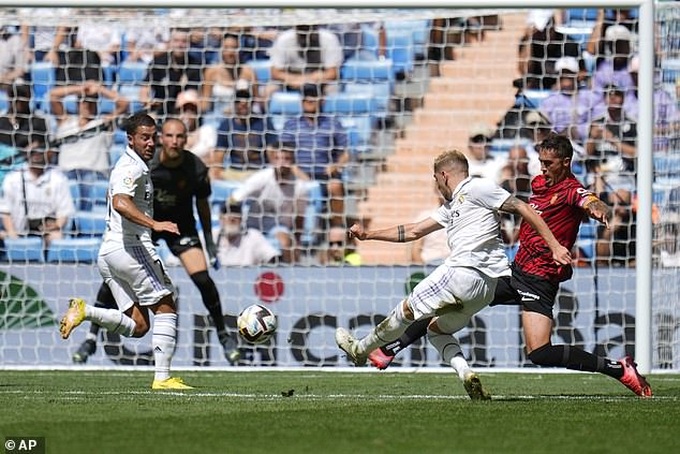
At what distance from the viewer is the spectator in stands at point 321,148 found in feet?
50.8

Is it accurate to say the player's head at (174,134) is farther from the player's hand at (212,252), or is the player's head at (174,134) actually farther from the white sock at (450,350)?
the white sock at (450,350)

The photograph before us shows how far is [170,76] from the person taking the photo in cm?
1559

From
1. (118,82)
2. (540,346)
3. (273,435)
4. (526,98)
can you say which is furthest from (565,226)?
(118,82)

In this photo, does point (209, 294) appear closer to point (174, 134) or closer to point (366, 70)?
point (174, 134)

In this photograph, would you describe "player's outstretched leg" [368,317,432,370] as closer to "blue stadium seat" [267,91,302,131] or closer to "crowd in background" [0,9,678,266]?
"crowd in background" [0,9,678,266]

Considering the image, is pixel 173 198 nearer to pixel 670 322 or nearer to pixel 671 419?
pixel 670 322

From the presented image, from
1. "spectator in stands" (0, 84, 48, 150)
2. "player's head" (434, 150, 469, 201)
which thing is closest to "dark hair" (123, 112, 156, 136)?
"player's head" (434, 150, 469, 201)

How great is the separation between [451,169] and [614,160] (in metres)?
6.02

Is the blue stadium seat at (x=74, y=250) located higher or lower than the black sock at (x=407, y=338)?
higher

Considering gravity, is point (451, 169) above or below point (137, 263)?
above

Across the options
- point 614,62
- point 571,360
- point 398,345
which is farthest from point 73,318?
point 614,62

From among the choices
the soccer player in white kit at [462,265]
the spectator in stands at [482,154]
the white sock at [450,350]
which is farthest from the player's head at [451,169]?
the spectator in stands at [482,154]

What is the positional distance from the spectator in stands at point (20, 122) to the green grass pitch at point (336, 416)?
4.56 meters

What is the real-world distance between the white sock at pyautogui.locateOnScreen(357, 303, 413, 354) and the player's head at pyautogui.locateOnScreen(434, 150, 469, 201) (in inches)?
35.4
